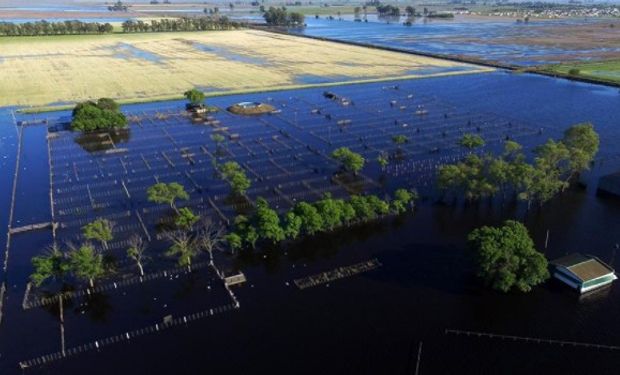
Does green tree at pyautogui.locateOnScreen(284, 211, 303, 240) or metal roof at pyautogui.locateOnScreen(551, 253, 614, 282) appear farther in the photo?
green tree at pyautogui.locateOnScreen(284, 211, 303, 240)

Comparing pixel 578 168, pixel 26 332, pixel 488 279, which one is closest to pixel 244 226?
pixel 26 332

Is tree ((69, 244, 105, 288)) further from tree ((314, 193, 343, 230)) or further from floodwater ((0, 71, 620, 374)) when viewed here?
tree ((314, 193, 343, 230))

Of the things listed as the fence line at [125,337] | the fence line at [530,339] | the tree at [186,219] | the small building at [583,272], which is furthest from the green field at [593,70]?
the fence line at [125,337]

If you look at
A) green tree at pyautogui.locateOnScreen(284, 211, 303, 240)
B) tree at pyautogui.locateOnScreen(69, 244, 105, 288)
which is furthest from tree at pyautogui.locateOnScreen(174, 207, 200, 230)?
green tree at pyautogui.locateOnScreen(284, 211, 303, 240)

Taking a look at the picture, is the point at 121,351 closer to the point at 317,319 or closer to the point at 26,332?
the point at 26,332

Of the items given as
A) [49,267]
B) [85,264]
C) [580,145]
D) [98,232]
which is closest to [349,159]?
[580,145]

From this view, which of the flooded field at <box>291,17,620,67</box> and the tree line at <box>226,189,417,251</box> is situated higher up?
the flooded field at <box>291,17,620,67</box>
